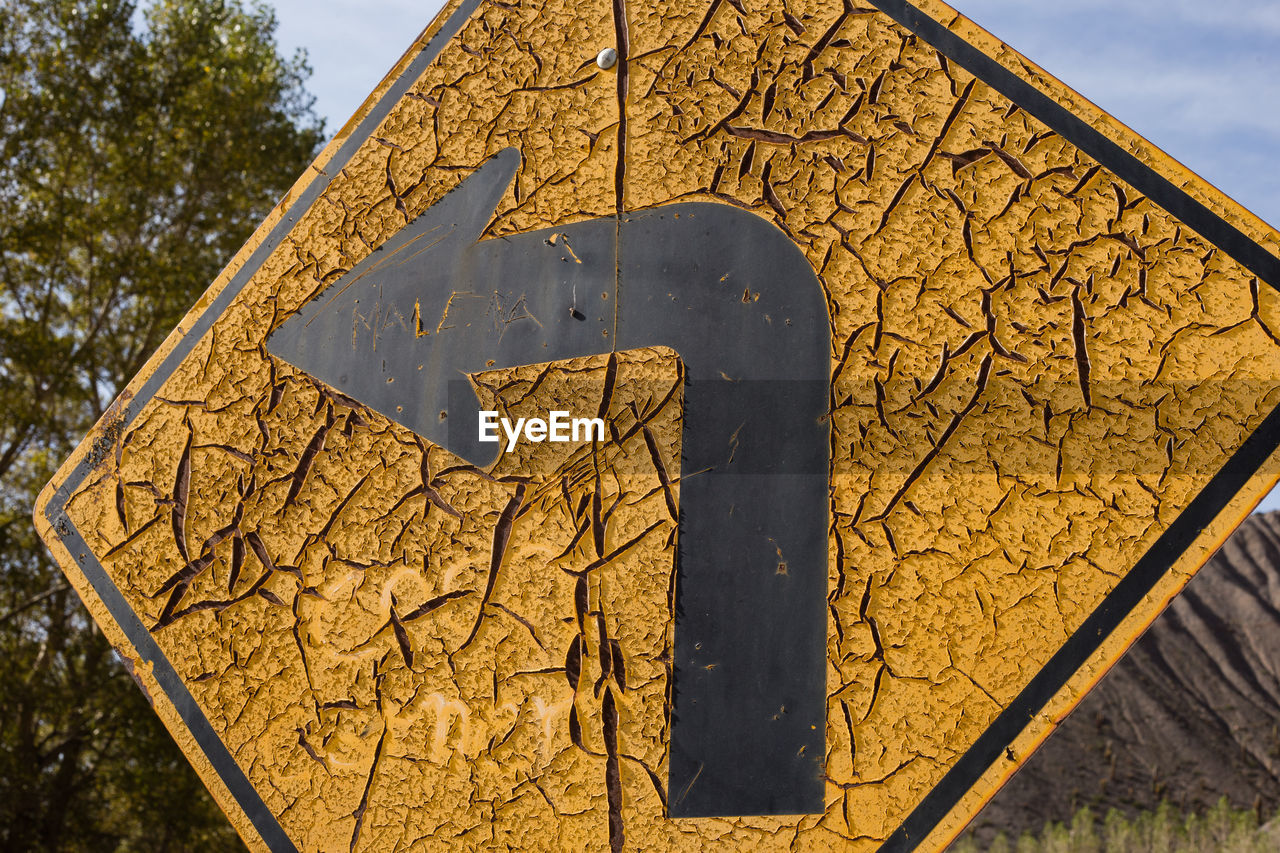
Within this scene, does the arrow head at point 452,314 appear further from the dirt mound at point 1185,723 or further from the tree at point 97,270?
the dirt mound at point 1185,723

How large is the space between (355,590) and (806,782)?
60 cm

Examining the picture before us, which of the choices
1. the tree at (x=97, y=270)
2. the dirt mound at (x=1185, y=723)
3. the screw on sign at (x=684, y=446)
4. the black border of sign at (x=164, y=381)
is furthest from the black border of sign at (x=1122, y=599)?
the dirt mound at (x=1185, y=723)

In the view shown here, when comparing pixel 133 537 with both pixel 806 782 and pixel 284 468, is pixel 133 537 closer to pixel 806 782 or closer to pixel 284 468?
pixel 284 468

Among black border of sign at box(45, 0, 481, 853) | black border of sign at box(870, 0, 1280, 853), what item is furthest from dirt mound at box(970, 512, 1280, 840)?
black border of sign at box(45, 0, 481, 853)

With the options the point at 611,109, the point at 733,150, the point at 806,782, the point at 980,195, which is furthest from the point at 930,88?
the point at 806,782

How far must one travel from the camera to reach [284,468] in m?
1.00

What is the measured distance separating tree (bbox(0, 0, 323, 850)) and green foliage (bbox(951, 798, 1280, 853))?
37.0 feet

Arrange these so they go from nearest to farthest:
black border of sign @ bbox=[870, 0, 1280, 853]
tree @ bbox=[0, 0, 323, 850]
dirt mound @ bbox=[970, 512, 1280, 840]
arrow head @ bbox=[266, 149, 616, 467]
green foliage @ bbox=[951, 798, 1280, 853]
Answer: black border of sign @ bbox=[870, 0, 1280, 853] < arrow head @ bbox=[266, 149, 616, 467] < tree @ bbox=[0, 0, 323, 850] < green foliage @ bbox=[951, 798, 1280, 853] < dirt mound @ bbox=[970, 512, 1280, 840]

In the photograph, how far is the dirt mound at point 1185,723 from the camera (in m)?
16.4

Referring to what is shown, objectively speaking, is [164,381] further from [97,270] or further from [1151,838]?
[1151,838]

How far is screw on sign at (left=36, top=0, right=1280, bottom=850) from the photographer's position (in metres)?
0.91

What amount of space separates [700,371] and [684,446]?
96mm

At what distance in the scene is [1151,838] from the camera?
42.9 feet

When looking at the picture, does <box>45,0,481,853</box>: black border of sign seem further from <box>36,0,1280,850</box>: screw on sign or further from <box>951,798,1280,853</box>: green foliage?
<box>951,798,1280,853</box>: green foliage
